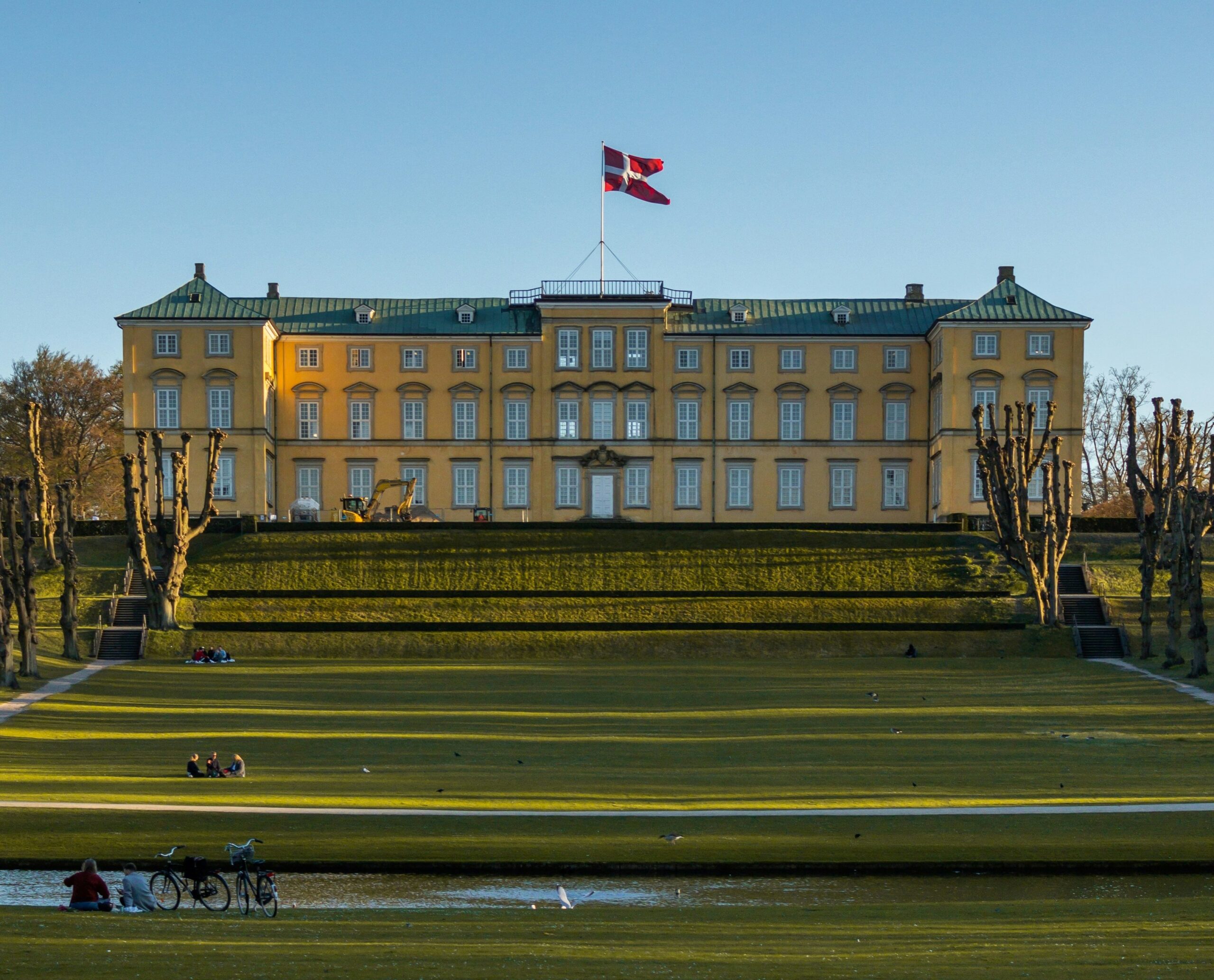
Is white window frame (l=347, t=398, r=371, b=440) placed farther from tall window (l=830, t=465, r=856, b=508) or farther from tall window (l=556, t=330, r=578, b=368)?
tall window (l=830, t=465, r=856, b=508)

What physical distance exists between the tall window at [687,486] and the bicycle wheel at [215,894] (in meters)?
62.4

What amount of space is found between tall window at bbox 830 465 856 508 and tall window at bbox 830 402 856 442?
5.60 feet

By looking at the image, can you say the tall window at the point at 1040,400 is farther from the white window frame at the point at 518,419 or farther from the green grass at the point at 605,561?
the white window frame at the point at 518,419

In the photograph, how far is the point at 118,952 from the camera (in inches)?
677

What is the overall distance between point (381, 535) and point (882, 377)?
30.8 metres

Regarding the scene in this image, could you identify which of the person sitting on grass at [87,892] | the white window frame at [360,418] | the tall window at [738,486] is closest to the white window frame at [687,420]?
the tall window at [738,486]

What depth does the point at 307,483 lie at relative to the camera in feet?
273

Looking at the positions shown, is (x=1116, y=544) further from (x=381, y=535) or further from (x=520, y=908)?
(x=520, y=908)

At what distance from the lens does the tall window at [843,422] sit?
8369cm

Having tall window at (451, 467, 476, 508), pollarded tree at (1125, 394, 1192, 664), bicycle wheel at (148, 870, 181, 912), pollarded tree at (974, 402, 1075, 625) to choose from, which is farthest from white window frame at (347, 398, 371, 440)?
bicycle wheel at (148, 870, 181, 912)

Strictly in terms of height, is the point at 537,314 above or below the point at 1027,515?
above

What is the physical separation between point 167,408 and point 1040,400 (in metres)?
46.8

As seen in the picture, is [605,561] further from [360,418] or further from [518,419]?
[360,418]

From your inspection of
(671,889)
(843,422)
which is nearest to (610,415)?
(843,422)
